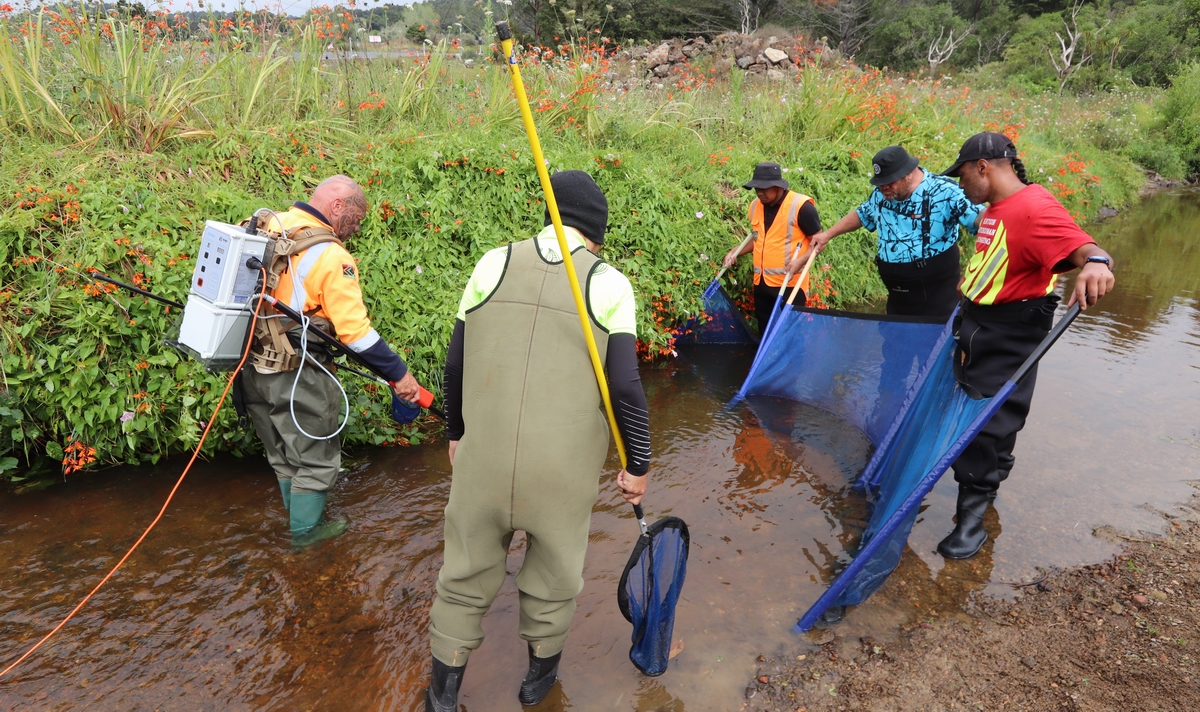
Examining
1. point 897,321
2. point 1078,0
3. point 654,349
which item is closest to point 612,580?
point 897,321

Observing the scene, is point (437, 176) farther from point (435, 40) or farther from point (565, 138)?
point (435, 40)

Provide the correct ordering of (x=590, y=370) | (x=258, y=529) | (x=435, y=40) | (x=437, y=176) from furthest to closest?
1. (x=435, y=40)
2. (x=437, y=176)
3. (x=258, y=529)
4. (x=590, y=370)

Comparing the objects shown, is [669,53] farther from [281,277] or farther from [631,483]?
[631,483]

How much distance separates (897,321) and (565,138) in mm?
4545

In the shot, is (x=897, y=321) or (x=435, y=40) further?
(x=435, y=40)

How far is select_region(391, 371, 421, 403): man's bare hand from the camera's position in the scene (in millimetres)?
3316

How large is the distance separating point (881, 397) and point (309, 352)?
3398mm

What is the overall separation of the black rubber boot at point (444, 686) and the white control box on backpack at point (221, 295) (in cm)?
175

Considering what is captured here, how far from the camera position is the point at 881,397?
168 inches

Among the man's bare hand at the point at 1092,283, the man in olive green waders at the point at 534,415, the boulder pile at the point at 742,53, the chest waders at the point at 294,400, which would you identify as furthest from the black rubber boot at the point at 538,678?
the boulder pile at the point at 742,53

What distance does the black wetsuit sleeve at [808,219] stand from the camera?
5250 millimetres

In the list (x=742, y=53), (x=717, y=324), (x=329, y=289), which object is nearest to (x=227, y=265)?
(x=329, y=289)

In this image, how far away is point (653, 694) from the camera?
277cm

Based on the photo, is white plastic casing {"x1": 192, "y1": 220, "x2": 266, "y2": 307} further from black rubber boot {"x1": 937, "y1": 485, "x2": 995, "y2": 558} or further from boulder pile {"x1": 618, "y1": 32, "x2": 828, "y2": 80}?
boulder pile {"x1": 618, "y1": 32, "x2": 828, "y2": 80}
